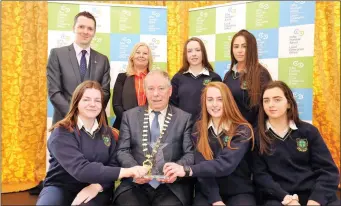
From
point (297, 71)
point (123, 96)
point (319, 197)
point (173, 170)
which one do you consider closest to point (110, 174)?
point (173, 170)

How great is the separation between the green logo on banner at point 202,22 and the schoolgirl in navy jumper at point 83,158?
2.53 metres

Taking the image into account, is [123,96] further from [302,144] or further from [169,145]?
[302,144]

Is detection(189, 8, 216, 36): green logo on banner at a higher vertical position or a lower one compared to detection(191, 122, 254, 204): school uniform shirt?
higher

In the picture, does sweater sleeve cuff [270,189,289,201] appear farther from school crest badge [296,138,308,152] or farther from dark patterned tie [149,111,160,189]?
dark patterned tie [149,111,160,189]

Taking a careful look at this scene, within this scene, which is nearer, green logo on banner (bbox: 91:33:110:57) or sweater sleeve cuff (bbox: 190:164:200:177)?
sweater sleeve cuff (bbox: 190:164:200:177)

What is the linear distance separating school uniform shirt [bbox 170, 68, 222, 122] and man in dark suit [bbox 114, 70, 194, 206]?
1.93 ft

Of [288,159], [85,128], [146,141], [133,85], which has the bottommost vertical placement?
[288,159]

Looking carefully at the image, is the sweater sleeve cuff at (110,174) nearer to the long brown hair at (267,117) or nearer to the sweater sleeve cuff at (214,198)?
the sweater sleeve cuff at (214,198)

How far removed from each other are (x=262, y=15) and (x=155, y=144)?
251 cm

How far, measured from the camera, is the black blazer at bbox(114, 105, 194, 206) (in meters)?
2.30

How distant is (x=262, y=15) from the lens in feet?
13.2

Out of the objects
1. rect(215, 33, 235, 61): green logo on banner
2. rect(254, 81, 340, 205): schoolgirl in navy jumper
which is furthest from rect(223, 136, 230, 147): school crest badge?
rect(215, 33, 235, 61): green logo on banner

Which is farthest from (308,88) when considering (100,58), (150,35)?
(100,58)

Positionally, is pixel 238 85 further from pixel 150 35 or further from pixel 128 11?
pixel 128 11
